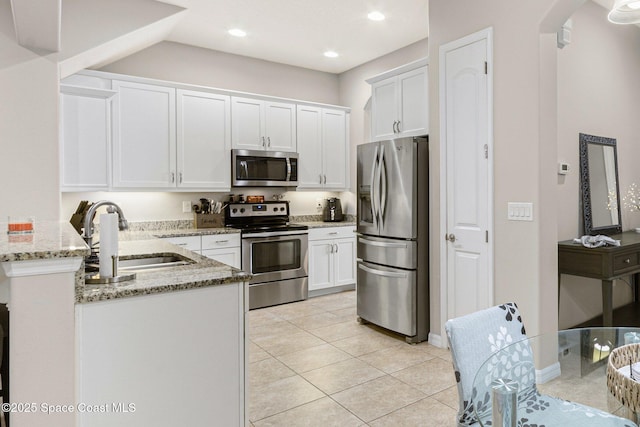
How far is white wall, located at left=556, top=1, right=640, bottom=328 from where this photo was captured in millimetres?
3438

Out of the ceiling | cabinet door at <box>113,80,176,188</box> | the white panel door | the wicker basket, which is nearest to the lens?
the wicker basket

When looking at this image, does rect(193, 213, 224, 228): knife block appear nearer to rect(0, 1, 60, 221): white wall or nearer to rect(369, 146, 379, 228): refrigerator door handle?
rect(0, 1, 60, 221): white wall

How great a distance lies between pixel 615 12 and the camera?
7.94 feet

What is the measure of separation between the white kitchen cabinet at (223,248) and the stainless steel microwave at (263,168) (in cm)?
69

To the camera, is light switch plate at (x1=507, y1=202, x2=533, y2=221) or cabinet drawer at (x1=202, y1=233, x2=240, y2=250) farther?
cabinet drawer at (x1=202, y1=233, x2=240, y2=250)

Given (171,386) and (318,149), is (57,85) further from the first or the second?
(318,149)

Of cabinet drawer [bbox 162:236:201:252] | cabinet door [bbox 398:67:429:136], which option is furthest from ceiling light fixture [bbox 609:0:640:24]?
cabinet drawer [bbox 162:236:201:252]

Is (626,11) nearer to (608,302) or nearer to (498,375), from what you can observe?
(608,302)

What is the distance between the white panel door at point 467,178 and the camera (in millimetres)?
2990

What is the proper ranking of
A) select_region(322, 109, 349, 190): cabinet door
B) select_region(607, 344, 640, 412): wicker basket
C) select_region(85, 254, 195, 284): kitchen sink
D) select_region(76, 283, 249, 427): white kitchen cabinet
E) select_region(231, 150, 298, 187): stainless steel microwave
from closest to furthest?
1. select_region(607, 344, 640, 412): wicker basket
2. select_region(76, 283, 249, 427): white kitchen cabinet
3. select_region(85, 254, 195, 284): kitchen sink
4. select_region(231, 150, 298, 187): stainless steel microwave
5. select_region(322, 109, 349, 190): cabinet door

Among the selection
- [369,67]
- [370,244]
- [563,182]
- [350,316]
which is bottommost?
[350,316]

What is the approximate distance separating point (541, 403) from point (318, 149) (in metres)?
4.31

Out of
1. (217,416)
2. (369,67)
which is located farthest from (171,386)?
(369,67)

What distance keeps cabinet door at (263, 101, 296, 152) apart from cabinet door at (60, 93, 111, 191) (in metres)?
1.77
